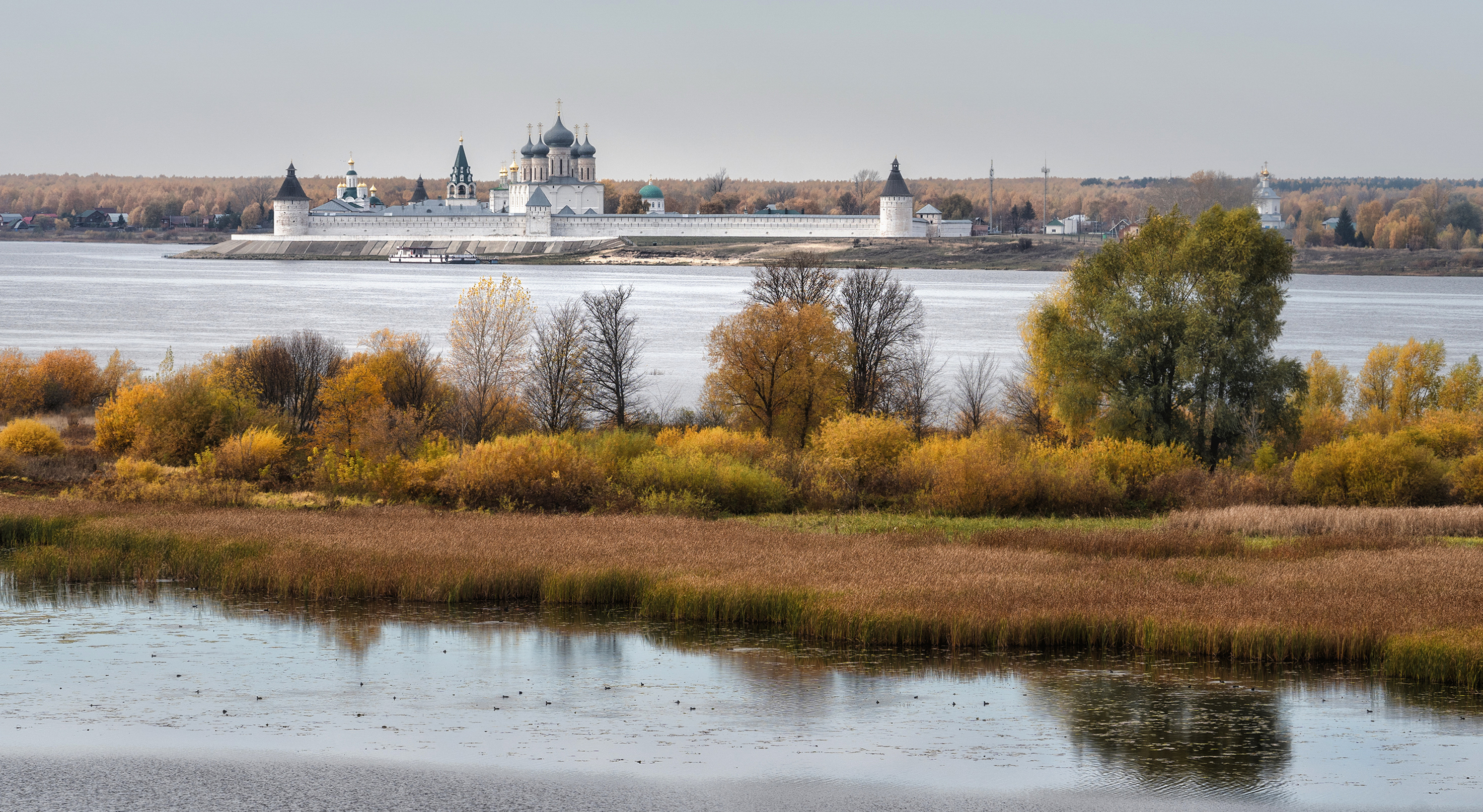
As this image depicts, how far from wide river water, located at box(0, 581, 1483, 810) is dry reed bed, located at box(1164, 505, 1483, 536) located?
525 cm

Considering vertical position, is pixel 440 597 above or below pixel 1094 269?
below

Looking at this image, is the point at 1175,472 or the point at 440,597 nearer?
the point at 440,597

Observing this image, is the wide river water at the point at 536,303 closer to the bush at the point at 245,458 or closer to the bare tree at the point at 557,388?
the bare tree at the point at 557,388

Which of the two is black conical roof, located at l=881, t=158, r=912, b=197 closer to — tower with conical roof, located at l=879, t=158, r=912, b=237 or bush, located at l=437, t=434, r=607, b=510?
tower with conical roof, located at l=879, t=158, r=912, b=237

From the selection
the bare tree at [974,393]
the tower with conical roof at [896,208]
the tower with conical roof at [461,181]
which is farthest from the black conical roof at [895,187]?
the bare tree at [974,393]

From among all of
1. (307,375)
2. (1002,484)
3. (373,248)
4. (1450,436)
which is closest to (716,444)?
(1002,484)

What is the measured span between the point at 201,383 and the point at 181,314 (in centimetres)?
3449

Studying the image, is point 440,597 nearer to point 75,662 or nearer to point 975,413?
point 75,662

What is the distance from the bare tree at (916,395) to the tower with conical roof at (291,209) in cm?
9570

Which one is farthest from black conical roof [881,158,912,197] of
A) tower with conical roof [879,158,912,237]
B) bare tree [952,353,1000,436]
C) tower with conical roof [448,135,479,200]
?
bare tree [952,353,1000,436]

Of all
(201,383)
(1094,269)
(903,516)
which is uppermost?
(1094,269)

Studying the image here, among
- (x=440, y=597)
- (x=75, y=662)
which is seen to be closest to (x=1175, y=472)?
(x=440, y=597)

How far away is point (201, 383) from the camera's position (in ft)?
67.2

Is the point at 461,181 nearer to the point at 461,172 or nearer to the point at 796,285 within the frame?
the point at 461,172
